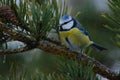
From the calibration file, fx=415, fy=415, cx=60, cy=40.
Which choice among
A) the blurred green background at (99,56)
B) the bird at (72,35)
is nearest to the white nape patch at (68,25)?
the bird at (72,35)

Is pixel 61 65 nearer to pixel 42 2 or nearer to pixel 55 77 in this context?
pixel 55 77

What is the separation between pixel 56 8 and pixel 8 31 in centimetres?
12

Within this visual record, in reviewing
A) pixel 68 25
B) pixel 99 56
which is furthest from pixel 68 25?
pixel 99 56

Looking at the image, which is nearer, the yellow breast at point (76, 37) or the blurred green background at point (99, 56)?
the yellow breast at point (76, 37)

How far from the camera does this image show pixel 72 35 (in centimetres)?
69

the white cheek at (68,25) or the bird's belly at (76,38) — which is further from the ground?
the white cheek at (68,25)

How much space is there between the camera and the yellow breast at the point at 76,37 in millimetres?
662

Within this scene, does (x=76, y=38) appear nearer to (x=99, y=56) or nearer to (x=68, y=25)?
(x=68, y=25)

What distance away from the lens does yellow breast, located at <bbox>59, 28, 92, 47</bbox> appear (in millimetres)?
662

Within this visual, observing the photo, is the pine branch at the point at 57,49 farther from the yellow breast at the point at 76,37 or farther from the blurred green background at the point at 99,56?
the blurred green background at the point at 99,56

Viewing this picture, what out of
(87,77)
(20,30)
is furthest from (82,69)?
(20,30)

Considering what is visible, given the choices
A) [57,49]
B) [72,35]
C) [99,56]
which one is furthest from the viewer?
[99,56]

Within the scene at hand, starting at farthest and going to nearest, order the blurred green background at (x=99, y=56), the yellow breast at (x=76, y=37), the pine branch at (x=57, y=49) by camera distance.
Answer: the blurred green background at (x=99, y=56), the yellow breast at (x=76, y=37), the pine branch at (x=57, y=49)

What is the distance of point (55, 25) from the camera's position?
0.66 meters
